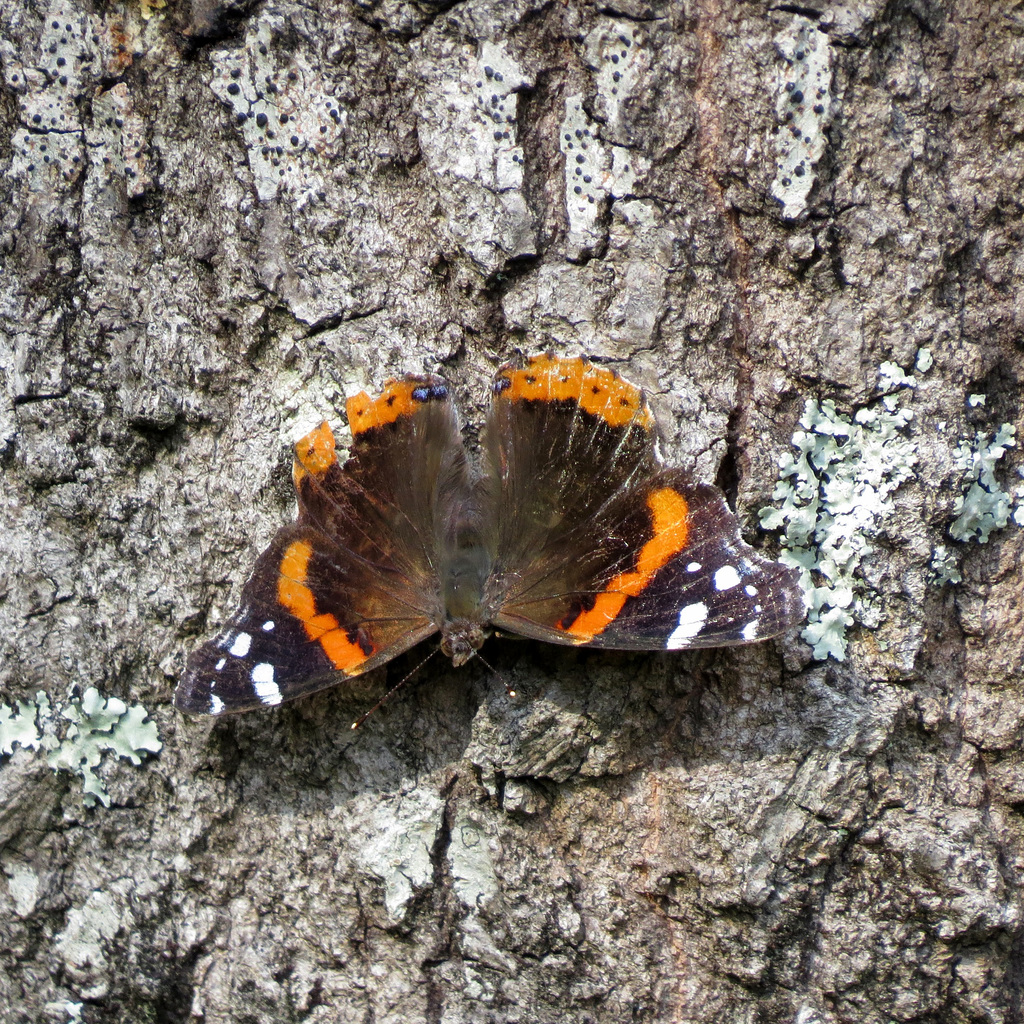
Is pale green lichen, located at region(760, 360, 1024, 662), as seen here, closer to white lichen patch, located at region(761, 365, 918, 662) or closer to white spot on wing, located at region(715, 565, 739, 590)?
Answer: white lichen patch, located at region(761, 365, 918, 662)

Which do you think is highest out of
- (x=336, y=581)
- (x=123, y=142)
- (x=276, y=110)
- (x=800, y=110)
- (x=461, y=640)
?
(x=800, y=110)

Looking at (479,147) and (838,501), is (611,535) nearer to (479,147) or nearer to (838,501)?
(838,501)

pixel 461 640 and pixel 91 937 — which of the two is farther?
pixel 91 937

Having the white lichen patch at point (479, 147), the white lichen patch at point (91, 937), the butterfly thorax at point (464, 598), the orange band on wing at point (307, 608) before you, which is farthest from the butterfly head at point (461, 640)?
the white lichen patch at point (91, 937)

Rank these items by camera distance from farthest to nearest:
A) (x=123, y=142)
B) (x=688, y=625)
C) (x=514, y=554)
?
(x=514, y=554) < (x=123, y=142) < (x=688, y=625)

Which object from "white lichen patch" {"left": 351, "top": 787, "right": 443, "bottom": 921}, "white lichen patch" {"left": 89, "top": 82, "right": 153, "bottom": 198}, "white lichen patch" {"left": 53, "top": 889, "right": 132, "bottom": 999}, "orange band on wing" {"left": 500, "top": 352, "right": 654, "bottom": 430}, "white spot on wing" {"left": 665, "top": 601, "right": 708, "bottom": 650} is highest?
"white lichen patch" {"left": 89, "top": 82, "right": 153, "bottom": 198}

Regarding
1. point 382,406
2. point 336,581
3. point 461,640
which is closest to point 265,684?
point 336,581

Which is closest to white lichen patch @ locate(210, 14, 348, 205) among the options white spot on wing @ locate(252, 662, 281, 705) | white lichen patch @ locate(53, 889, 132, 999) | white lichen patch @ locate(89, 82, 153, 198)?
white lichen patch @ locate(89, 82, 153, 198)

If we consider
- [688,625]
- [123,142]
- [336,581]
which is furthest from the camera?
[336,581]
